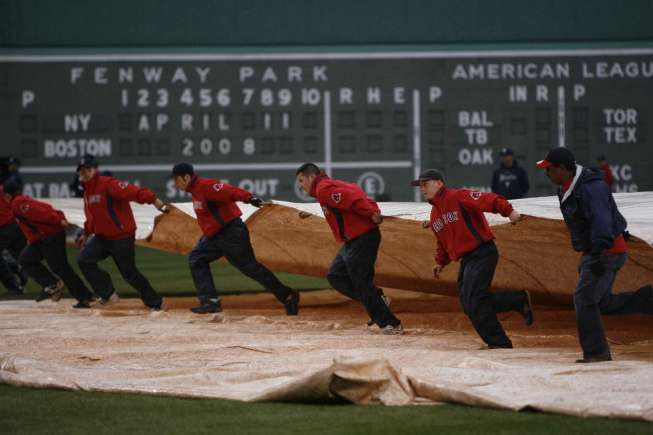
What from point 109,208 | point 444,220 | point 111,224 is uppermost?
point 444,220

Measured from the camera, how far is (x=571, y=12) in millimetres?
21953

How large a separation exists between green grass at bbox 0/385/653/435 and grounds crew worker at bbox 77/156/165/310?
5057mm

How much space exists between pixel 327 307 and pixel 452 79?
10751 mm

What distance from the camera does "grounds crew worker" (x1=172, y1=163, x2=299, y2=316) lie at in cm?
1043

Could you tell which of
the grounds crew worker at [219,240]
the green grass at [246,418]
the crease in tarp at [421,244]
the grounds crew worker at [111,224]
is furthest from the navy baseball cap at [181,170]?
the green grass at [246,418]

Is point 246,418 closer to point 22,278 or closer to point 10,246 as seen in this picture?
point 10,246

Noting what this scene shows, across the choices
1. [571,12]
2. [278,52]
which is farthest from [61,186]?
[571,12]

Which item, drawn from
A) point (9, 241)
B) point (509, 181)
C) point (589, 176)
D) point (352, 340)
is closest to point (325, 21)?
point (509, 181)

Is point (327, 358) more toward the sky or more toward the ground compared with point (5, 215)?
more toward the ground

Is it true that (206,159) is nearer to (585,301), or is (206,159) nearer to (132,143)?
(132,143)

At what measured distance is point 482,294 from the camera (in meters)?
7.59

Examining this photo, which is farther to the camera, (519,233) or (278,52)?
(278,52)

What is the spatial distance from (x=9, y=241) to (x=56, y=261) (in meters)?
1.66

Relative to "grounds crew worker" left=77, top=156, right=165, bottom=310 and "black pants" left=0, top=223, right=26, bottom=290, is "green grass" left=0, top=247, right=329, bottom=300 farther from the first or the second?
"grounds crew worker" left=77, top=156, right=165, bottom=310
